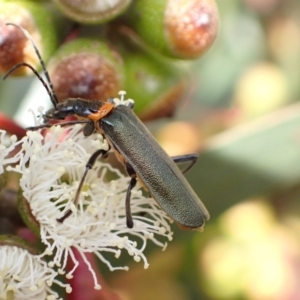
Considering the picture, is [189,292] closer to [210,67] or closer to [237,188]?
[237,188]

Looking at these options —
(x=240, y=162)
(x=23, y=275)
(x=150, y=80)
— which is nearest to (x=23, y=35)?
(x=150, y=80)

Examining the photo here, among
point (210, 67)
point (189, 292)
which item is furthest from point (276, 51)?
point (189, 292)

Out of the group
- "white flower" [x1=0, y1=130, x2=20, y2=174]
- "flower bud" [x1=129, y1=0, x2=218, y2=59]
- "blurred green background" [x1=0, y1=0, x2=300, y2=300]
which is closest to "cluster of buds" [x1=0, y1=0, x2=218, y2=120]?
"flower bud" [x1=129, y1=0, x2=218, y2=59]

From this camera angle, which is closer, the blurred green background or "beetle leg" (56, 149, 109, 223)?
"beetle leg" (56, 149, 109, 223)

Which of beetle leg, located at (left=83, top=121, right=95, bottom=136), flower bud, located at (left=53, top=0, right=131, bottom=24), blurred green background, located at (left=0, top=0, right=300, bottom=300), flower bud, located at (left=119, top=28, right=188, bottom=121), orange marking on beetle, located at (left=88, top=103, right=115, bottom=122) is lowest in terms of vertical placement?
blurred green background, located at (left=0, top=0, right=300, bottom=300)

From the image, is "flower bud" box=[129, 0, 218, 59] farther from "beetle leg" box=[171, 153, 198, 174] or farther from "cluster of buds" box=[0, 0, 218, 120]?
"beetle leg" box=[171, 153, 198, 174]

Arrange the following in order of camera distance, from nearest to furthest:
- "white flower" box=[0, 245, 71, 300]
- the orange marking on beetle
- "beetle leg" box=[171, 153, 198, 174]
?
1. "white flower" box=[0, 245, 71, 300]
2. the orange marking on beetle
3. "beetle leg" box=[171, 153, 198, 174]

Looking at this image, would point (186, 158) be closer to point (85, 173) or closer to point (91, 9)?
point (85, 173)

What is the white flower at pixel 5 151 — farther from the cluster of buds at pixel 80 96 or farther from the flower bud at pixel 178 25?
the flower bud at pixel 178 25
